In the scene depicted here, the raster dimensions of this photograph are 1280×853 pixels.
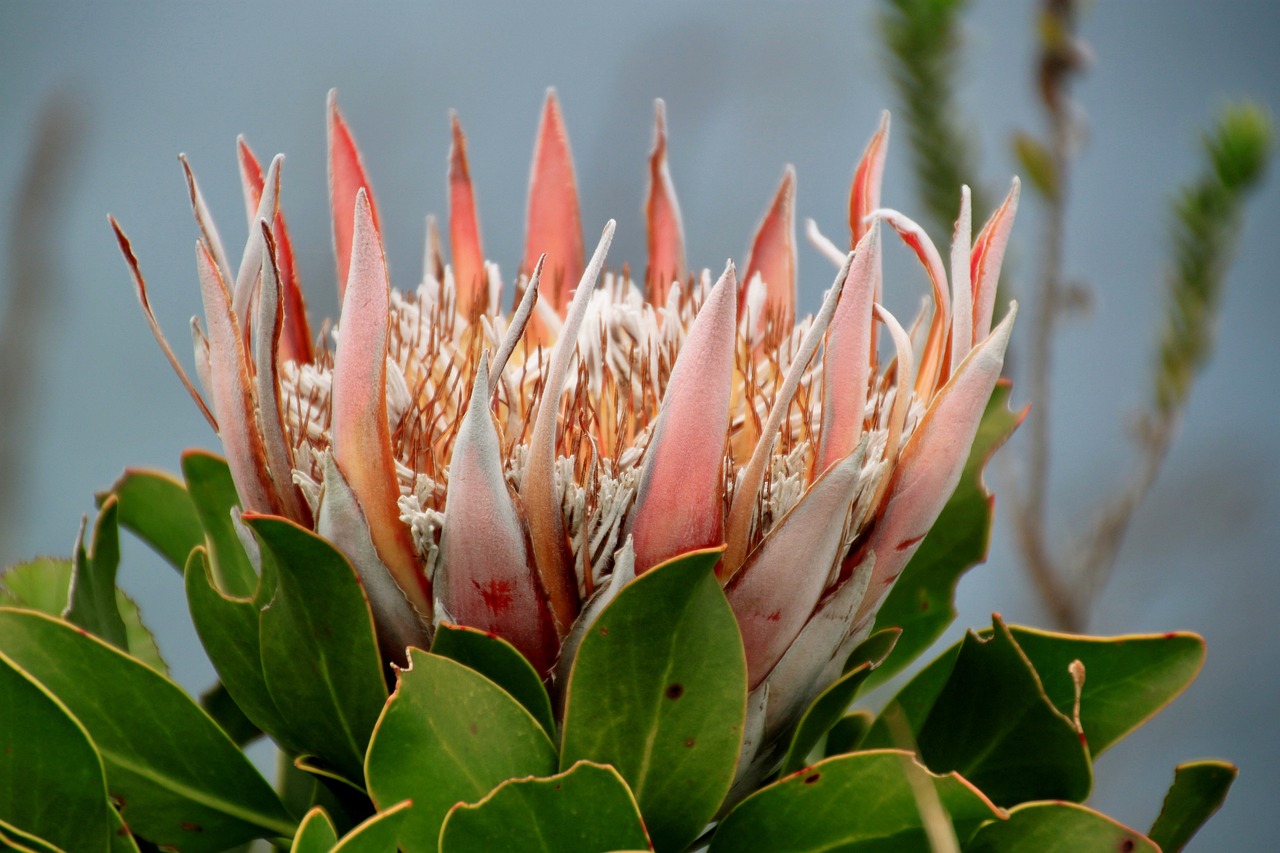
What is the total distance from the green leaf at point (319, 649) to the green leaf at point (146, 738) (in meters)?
0.03

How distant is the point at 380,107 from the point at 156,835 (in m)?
1.97

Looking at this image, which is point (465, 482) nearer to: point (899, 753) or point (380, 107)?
point (899, 753)

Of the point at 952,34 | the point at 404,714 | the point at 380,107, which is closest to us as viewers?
the point at 404,714

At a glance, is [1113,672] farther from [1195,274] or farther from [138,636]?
[1195,274]

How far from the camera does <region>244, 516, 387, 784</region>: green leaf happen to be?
1.17 ft

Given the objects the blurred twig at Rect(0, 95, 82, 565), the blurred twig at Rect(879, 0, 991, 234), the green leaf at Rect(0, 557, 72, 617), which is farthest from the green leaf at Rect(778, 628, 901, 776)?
the blurred twig at Rect(0, 95, 82, 565)

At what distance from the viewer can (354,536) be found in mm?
371

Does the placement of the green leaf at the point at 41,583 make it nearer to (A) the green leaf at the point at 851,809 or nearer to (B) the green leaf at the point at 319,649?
(B) the green leaf at the point at 319,649

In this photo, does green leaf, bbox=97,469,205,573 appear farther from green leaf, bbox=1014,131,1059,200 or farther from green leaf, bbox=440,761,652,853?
green leaf, bbox=1014,131,1059,200

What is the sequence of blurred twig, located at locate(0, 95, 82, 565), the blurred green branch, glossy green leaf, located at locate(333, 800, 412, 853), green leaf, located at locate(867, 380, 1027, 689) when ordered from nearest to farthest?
glossy green leaf, located at locate(333, 800, 412, 853) < green leaf, located at locate(867, 380, 1027, 689) < the blurred green branch < blurred twig, located at locate(0, 95, 82, 565)

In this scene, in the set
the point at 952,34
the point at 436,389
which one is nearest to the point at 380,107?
the point at 952,34

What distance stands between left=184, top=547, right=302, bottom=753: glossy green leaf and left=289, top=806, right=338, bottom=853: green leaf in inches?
3.4

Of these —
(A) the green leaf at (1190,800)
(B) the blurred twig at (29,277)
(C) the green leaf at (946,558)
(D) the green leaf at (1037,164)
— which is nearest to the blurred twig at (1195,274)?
(D) the green leaf at (1037,164)

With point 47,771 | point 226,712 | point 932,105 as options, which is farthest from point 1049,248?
point 47,771
